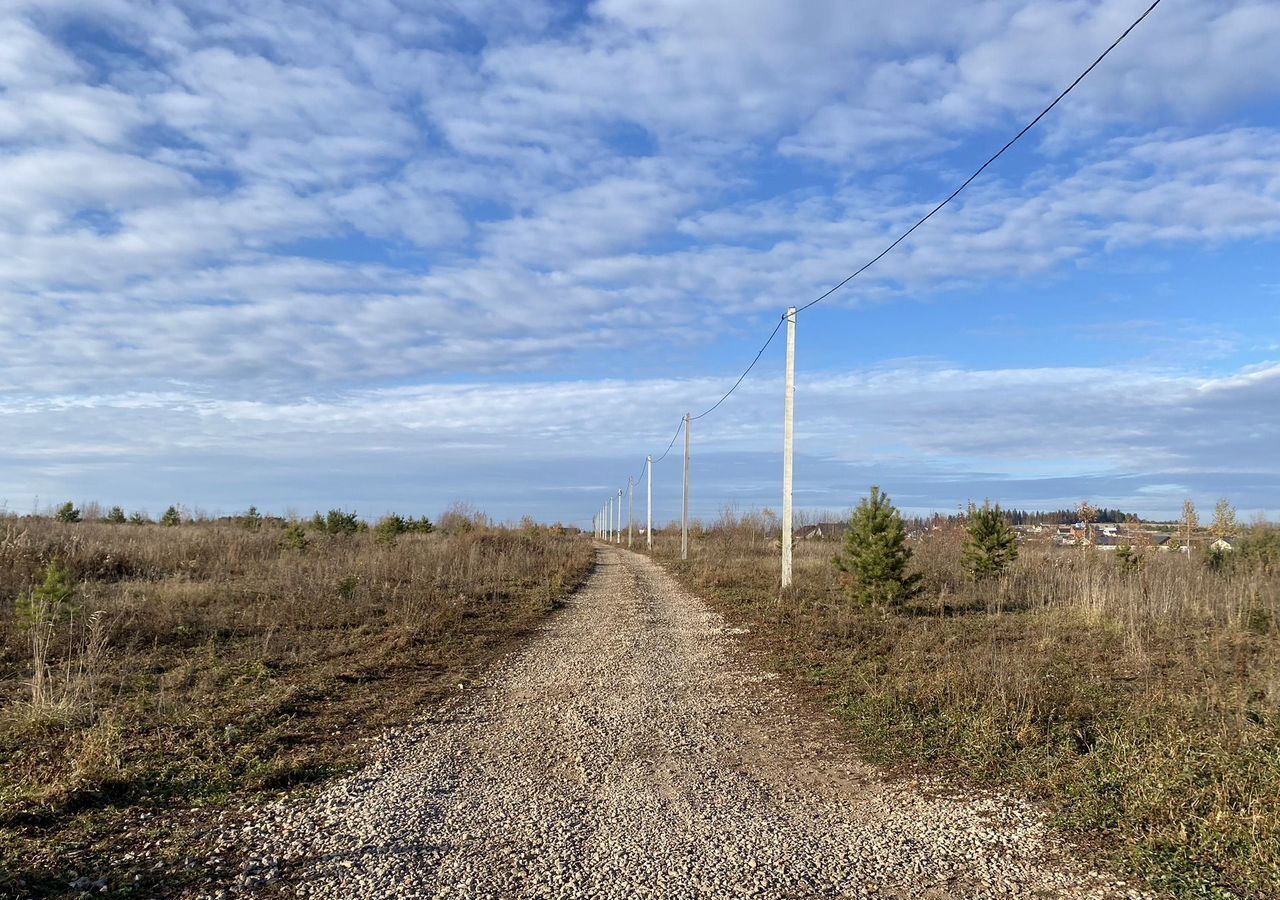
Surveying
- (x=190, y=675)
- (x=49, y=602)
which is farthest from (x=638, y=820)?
(x=49, y=602)

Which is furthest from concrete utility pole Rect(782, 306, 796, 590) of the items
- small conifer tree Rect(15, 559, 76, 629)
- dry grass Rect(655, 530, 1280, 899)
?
small conifer tree Rect(15, 559, 76, 629)

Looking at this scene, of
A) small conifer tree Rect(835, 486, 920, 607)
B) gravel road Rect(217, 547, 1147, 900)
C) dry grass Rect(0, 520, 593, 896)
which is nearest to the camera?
gravel road Rect(217, 547, 1147, 900)

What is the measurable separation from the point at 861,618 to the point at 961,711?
5.10 m

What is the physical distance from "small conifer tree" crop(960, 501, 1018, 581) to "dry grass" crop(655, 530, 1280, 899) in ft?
5.93

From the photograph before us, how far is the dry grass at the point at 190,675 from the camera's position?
438 cm

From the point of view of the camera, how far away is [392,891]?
3.59 m

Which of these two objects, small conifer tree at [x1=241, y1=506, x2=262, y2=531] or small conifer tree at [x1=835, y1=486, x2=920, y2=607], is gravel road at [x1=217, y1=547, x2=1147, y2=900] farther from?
small conifer tree at [x1=241, y1=506, x2=262, y2=531]

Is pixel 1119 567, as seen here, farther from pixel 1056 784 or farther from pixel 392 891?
pixel 392 891

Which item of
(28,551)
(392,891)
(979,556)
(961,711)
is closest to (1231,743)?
(961,711)

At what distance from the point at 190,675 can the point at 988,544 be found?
14.4 metres

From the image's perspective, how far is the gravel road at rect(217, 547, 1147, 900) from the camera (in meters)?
3.73

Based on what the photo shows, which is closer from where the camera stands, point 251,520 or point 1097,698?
point 1097,698

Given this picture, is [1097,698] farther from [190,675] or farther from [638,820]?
[190,675]

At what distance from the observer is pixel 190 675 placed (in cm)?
778
